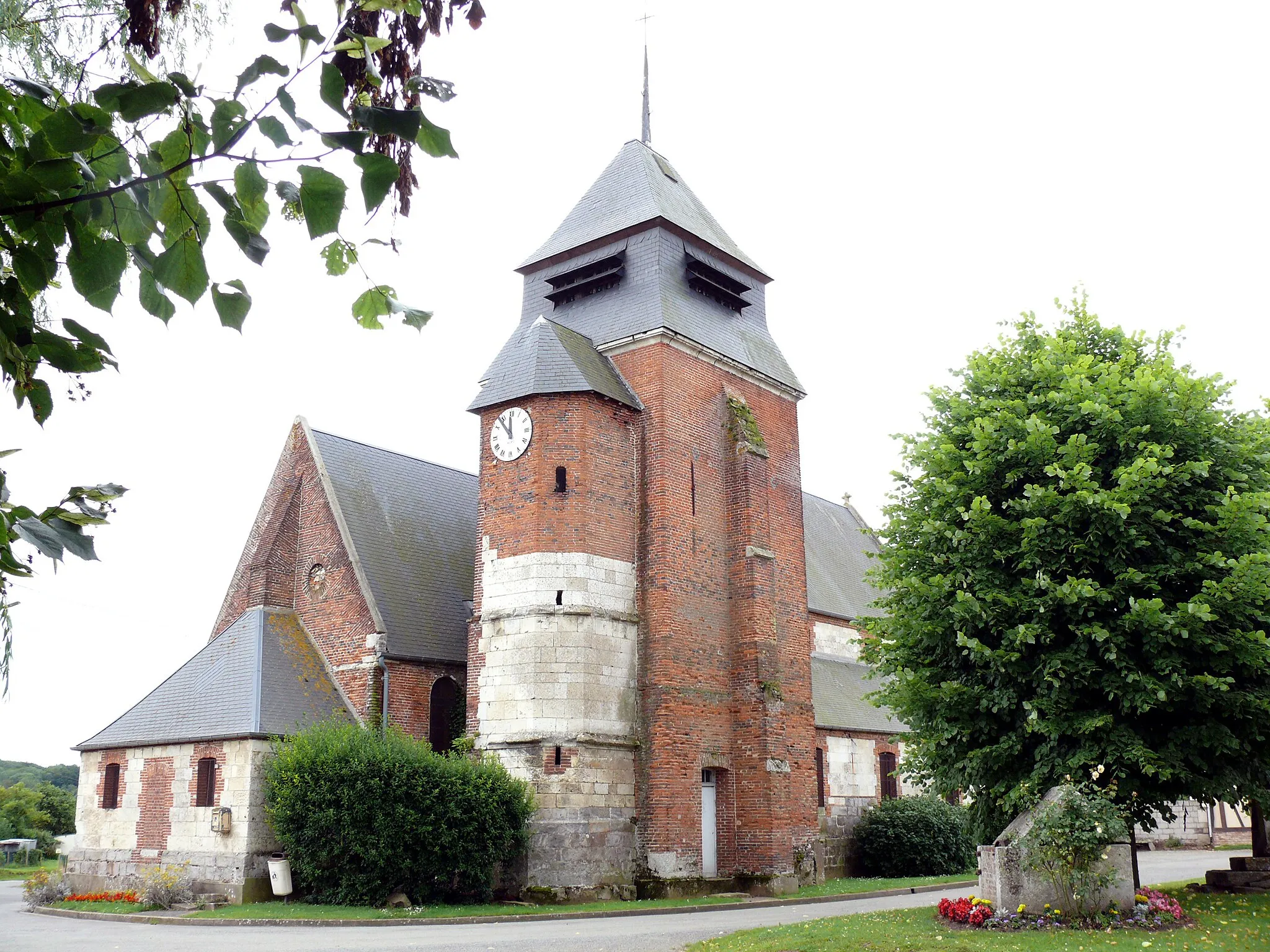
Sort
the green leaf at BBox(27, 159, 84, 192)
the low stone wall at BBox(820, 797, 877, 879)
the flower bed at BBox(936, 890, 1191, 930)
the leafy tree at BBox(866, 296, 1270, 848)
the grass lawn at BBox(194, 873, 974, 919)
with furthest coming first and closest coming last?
1. the low stone wall at BBox(820, 797, 877, 879)
2. the grass lawn at BBox(194, 873, 974, 919)
3. the leafy tree at BBox(866, 296, 1270, 848)
4. the flower bed at BBox(936, 890, 1191, 930)
5. the green leaf at BBox(27, 159, 84, 192)

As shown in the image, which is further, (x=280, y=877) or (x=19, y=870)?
(x=19, y=870)

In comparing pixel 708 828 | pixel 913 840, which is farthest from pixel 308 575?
pixel 913 840

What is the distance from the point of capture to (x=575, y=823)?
68.5 feet

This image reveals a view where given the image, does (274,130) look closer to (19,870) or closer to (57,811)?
(19,870)

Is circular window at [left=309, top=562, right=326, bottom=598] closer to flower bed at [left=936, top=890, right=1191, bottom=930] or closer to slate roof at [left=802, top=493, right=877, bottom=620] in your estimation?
slate roof at [left=802, top=493, right=877, bottom=620]

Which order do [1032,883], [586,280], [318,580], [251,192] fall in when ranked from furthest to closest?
[586,280]
[318,580]
[1032,883]
[251,192]

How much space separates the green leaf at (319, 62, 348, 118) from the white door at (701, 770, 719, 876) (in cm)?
2199

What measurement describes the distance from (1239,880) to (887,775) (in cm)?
1459

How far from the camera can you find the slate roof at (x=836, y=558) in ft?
114

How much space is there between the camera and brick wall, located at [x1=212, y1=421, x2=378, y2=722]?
2395 cm

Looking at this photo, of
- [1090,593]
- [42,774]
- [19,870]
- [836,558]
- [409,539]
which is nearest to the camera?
[1090,593]

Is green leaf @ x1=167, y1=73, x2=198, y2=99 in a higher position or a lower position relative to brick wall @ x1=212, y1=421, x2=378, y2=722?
lower

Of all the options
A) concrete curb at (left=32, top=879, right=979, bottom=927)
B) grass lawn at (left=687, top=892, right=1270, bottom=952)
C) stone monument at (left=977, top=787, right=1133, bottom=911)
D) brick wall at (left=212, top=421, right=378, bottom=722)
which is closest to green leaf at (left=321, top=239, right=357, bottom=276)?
grass lawn at (left=687, top=892, right=1270, bottom=952)

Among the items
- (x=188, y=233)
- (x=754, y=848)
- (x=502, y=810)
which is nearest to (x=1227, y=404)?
(x=754, y=848)
